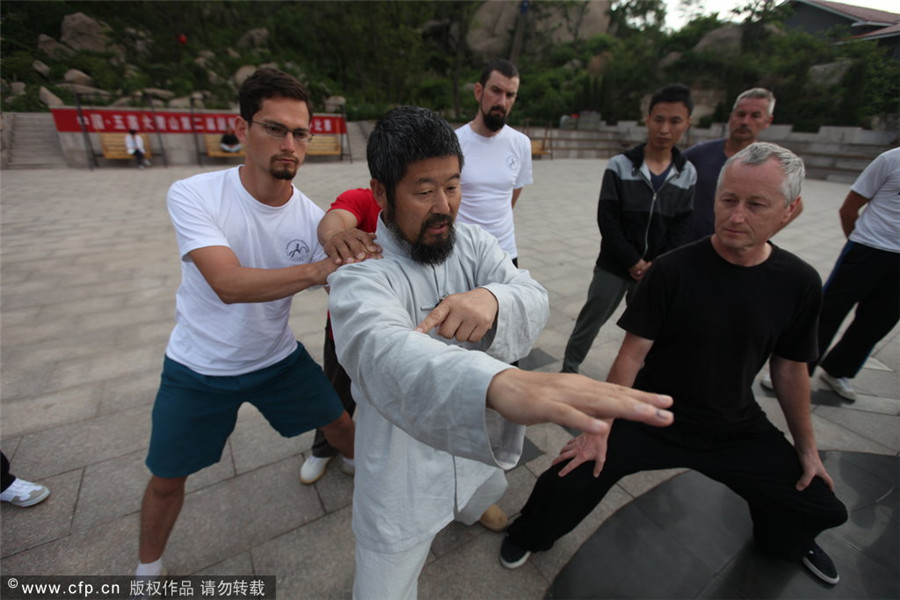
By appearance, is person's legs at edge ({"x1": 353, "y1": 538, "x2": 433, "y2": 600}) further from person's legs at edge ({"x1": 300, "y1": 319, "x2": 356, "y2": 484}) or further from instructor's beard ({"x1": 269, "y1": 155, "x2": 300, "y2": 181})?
instructor's beard ({"x1": 269, "y1": 155, "x2": 300, "y2": 181})

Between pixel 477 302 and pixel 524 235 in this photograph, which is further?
pixel 524 235

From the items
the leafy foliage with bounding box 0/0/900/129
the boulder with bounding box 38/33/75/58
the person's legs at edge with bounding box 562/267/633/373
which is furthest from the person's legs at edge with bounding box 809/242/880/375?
the boulder with bounding box 38/33/75/58

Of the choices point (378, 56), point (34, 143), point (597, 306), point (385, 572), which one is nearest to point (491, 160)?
point (597, 306)

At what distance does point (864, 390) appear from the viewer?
3484 millimetres

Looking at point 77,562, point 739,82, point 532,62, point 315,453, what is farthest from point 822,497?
point 532,62

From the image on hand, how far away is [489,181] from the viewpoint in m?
2.99

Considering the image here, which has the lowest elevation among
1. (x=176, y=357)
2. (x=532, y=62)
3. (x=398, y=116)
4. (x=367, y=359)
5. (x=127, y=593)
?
(x=127, y=593)

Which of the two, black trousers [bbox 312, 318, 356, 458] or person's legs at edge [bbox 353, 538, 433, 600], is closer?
person's legs at edge [bbox 353, 538, 433, 600]

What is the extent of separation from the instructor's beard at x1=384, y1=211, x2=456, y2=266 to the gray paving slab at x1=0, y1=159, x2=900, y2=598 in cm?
152

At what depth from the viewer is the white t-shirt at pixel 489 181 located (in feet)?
9.79

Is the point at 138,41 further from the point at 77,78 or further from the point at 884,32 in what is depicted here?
the point at 884,32

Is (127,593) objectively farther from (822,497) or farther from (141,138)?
(141,138)

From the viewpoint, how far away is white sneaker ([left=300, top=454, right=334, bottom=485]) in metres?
2.40

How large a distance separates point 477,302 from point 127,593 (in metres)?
2.15
